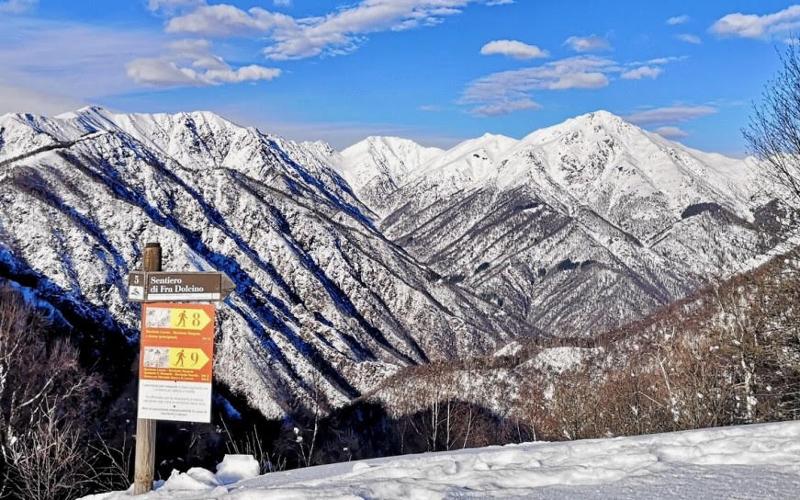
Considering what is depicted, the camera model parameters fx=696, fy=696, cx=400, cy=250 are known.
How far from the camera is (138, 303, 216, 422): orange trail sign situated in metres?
9.78

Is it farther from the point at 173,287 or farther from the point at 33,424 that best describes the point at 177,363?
the point at 33,424

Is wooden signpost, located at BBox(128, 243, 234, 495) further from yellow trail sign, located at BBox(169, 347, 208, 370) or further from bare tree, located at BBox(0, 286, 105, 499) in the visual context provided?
bare tree, located at BBox(0, 286, 105, 499)

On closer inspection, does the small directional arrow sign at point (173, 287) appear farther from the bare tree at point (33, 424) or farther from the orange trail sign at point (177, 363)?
the bare tree at point (33, 424)

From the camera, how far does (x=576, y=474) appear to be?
8.75 metres

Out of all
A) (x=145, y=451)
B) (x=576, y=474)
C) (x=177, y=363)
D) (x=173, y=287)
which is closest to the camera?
(x=576, y=474)

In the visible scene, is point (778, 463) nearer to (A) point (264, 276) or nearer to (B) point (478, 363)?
(B) point (478, 363)

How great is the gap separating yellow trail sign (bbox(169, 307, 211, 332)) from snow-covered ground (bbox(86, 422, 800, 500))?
6.87ft

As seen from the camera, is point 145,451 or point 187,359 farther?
point 145,451

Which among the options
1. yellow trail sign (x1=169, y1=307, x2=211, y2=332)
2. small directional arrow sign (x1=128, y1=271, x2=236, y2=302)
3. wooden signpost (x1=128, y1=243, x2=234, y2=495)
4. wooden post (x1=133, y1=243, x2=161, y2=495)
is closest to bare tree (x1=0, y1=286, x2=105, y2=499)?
wooden post (x1=133, y1=243, x2=161, y2=495)

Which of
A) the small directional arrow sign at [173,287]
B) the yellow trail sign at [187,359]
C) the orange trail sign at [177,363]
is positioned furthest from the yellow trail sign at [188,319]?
the yellow trail sign at [187,359]

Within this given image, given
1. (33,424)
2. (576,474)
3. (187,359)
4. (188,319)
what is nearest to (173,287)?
(188,319)

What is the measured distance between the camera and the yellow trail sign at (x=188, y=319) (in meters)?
10.0

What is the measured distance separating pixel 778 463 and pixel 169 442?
7964cm

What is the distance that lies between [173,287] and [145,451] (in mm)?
2386
